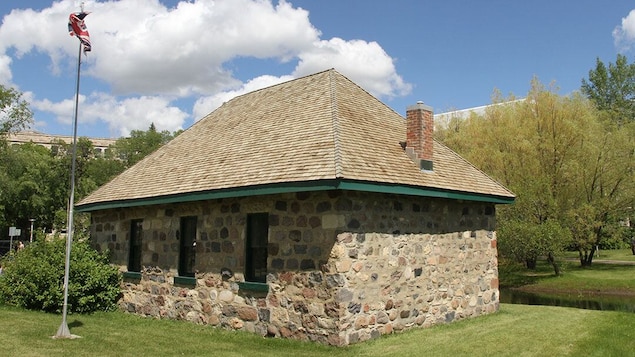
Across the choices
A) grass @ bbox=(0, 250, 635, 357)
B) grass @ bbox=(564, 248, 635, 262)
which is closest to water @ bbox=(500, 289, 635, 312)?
grass @ bbox=(0, 250, 635, 357)

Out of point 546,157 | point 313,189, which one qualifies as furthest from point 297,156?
point 546,157

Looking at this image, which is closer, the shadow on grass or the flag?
the flag

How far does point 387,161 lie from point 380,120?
2281mm

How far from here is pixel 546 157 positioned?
2964 centimetres

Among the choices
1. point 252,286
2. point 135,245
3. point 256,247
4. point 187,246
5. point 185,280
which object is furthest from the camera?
point 135,245

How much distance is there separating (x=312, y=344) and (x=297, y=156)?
346 centimetres

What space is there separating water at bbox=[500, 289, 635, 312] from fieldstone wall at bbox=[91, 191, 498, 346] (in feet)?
32.5

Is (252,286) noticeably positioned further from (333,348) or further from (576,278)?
(576,278)

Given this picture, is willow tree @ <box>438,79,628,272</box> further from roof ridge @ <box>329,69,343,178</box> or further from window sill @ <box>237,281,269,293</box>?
window sill @ <box>237,281,269,293</box>

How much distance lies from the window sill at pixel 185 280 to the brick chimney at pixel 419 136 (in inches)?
213

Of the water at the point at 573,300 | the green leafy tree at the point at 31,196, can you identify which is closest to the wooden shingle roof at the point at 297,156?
the water at the point at 573,300

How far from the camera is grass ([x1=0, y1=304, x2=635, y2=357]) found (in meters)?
9.33

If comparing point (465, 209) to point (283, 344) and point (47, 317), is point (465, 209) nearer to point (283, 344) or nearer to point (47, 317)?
point (283, 344)

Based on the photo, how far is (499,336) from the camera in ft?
34.8
